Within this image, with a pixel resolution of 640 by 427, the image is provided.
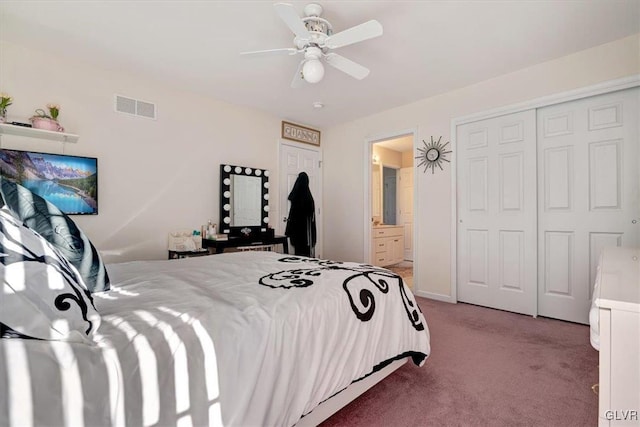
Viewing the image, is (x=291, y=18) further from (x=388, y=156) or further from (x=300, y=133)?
(x=388, y=156)

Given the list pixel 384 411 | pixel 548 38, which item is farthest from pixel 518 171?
pixel 384 411

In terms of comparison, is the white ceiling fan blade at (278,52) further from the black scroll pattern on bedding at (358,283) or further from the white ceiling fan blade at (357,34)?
the black scroll pattern on bedding at (358,283)

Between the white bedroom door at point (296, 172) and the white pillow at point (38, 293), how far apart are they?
3578 millimetres

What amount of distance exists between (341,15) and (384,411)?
2.54 meters

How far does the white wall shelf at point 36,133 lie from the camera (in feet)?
8.01

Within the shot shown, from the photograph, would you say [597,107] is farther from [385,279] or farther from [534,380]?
[385,279]

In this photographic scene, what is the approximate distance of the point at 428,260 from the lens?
3783 millimetres

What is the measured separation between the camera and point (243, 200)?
4.08m

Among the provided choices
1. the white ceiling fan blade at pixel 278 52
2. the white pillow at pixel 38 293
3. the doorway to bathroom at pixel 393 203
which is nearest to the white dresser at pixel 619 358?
the white pillow at pixel 38 293

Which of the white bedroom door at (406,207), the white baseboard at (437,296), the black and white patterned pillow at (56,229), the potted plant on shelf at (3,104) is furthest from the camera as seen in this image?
the white bedroom door at (406,207)

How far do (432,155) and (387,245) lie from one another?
2.44 metres

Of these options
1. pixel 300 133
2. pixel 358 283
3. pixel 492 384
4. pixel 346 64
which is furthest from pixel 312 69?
pixel 300 133

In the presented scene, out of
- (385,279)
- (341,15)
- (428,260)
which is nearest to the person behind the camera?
(385,279)

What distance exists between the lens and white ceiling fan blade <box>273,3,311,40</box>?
172 centimetres
